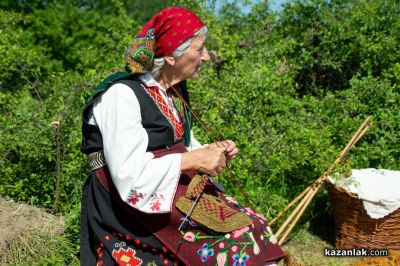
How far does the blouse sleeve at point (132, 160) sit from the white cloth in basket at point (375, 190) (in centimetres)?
184

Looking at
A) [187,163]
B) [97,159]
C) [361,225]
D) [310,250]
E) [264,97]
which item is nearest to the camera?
[187,163]

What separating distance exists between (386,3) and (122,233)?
4.30 meters

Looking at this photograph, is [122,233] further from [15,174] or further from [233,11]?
[233,11]

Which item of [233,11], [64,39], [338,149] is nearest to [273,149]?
[338,149]

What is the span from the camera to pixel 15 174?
4.07 metres

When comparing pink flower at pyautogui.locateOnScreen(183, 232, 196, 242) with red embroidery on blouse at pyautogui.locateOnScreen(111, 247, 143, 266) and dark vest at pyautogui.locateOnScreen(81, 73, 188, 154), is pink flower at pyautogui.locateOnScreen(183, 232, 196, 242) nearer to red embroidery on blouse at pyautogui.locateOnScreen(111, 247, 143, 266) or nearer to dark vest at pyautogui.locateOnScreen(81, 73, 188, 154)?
red embroidery on blouse at pyautogui.locateOnScreen(111, 247, 143, 266)

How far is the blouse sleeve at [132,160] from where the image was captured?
2375 millimetres

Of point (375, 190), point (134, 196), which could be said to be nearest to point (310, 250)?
point (375, 190)

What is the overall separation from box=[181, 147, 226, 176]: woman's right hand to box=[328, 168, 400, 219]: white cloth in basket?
65.7 inches

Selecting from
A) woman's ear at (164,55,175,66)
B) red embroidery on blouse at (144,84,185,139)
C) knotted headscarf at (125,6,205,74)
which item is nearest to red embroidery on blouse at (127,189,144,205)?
red embroidery on blouse at (144,84,185,139)

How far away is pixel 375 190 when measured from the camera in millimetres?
3922

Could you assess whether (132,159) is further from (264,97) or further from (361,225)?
(264,97)

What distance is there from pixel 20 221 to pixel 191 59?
1625 mm

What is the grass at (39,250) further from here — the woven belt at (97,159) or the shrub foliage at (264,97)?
the woven belt at (97,159)
